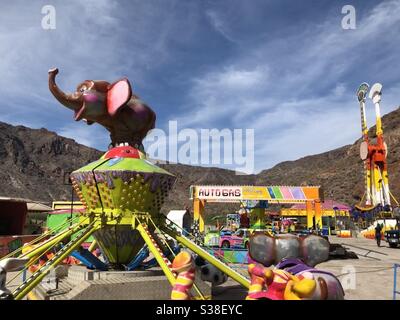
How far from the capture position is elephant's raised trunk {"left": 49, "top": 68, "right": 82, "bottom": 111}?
9.07m

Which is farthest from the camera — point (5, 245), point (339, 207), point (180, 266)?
point (339, 207)

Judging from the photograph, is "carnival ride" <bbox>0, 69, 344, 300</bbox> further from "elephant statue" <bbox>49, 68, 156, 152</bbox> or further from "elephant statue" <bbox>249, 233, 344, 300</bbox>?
"elephant statue" <bbox>249, 233, 344, 300</bbox>

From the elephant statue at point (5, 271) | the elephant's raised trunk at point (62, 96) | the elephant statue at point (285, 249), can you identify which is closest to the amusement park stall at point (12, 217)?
the elephant's raised trunk at point (62, 96)

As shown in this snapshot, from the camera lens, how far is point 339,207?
4725cm

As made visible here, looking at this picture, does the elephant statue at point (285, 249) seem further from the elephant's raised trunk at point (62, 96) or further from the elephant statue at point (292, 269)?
the elephant's raised trunk at point (62, 96)

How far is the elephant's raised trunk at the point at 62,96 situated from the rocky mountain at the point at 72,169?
2716 inches

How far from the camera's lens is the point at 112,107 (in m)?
Result: 9.24

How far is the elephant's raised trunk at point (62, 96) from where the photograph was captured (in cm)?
907

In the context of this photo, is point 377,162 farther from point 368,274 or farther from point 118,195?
point 118,195

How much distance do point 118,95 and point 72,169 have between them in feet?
316

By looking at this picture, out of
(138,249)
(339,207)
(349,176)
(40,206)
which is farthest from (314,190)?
(349,176)

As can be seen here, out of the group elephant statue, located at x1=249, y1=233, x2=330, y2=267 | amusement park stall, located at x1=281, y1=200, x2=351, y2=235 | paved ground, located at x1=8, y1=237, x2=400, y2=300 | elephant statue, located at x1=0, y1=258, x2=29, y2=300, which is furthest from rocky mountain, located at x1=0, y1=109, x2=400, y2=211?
elephant statue, located at x1=0, y1=258, x2=29, y2=300

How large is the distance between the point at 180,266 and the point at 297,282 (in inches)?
66.1
